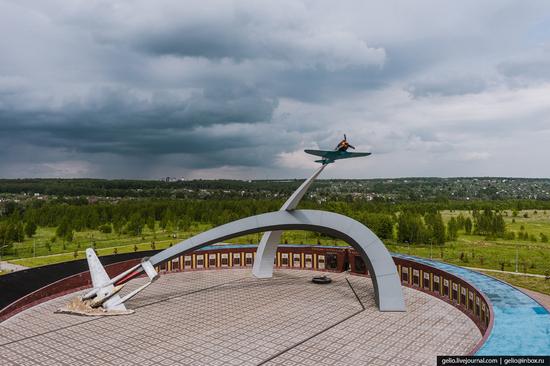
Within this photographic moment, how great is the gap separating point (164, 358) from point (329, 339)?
8261 millimetres

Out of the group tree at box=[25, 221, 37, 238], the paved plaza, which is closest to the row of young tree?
tree at box=[25, 221, 37, 238]

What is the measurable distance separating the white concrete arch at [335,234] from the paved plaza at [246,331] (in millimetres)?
1521

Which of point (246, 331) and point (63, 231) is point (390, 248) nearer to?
point (246, 331)

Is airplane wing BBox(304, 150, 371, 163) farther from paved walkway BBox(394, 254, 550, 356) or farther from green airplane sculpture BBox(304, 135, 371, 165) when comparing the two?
paved walkway BBox(394, 254, 550, 356)

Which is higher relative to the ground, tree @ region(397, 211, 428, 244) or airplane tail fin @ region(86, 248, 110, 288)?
airplane tail fin @ region(86, 248, 110, 288)

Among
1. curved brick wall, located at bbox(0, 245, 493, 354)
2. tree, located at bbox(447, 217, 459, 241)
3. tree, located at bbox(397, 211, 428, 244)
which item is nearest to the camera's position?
curved brick wall, located at bbox(0, 245, 493, 354)

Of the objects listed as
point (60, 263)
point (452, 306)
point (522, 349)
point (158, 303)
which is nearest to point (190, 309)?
point (158, 303)

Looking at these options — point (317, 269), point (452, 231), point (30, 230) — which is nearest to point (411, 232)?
point (452, 231)

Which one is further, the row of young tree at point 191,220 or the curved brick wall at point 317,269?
the row of young tree at point 191,220

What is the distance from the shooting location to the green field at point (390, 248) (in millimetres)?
49156

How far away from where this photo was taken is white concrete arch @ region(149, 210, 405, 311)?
26750mm

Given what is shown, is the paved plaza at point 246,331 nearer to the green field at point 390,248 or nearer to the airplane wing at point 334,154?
the airplane wing at point 334,154

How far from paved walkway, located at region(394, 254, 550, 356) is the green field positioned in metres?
15.2

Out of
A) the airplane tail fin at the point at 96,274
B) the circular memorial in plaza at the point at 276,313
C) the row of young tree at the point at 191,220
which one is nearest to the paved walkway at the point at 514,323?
the circular memorial in plaza at the point at 276,313
